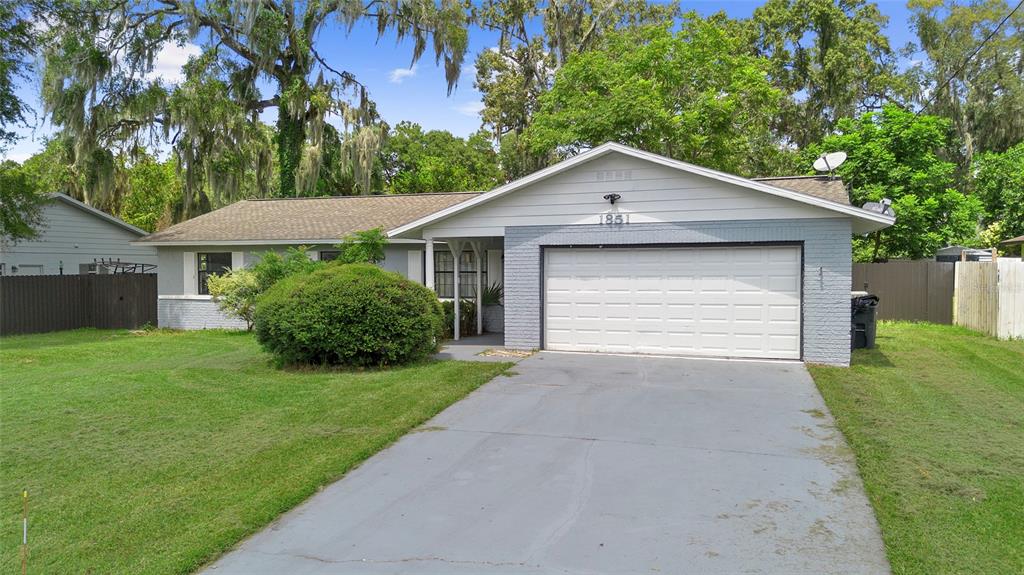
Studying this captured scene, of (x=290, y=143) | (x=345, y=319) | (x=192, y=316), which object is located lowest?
(x=192, y=316)

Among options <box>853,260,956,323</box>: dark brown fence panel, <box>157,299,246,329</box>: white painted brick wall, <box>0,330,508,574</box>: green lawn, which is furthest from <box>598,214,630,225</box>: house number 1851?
<box>157,299,246,329</box>: white painted brick wall

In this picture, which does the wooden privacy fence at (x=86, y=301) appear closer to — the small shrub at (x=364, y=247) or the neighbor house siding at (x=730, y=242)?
the small shrub at (x=364, y=247)

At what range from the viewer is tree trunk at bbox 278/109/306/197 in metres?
24.5

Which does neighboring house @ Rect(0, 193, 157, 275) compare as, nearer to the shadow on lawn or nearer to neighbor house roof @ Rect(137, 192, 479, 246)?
neighbor house roof @ Rect(137, 192, 479, 246)

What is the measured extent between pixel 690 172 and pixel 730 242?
1322mm

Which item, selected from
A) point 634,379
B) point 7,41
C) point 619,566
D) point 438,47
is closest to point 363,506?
point 619,566

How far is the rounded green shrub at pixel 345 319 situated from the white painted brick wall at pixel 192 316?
24.8ft

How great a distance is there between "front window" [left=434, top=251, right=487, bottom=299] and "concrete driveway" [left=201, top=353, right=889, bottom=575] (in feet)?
26.6

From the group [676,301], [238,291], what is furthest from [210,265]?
[676,301]

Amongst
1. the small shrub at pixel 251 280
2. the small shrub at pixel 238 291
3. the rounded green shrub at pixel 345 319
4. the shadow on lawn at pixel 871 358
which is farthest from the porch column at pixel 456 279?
the shadow on lawn at pixel 871 358

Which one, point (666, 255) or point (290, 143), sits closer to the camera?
point (666, 255)

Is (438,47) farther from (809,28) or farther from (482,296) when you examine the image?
(809,28)

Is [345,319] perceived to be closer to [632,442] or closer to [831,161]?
[632,442]

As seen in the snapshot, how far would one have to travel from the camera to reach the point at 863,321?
41.5 feet
